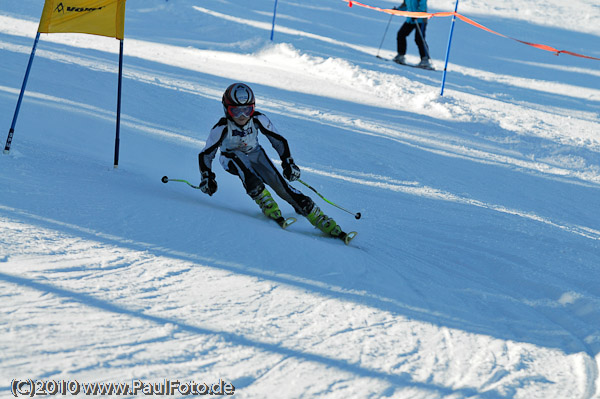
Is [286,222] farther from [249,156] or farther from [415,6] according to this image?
[415,6]

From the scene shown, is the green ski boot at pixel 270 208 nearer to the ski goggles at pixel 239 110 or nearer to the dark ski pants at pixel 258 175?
the dark ski pants at pixel 258 175

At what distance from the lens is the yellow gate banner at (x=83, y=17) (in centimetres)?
520

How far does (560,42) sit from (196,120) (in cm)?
1494

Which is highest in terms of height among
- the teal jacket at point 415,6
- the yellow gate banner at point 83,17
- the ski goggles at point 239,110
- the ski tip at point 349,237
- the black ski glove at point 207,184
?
the teal jacket at point 415,6

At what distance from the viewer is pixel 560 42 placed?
1978 centimetres

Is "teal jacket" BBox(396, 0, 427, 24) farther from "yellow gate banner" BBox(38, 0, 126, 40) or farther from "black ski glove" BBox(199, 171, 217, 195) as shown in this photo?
"black ski glove" BBox(199, 171, 217, 195)

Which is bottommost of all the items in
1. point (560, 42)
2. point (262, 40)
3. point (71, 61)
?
point (71, 61)

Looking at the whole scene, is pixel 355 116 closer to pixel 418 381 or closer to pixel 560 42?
pixel 418 381

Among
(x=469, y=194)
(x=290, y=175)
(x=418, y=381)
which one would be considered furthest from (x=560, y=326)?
(x=469, y=194)

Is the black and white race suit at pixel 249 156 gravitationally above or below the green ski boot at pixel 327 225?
above
